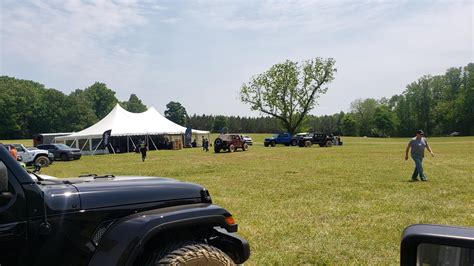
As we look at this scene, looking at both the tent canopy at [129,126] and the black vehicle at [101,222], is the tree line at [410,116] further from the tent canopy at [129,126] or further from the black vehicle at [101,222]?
the black vehicle at [101,222]

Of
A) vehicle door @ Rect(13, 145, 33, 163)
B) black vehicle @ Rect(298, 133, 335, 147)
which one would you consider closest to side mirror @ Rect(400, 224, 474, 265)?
vehicle door @ Rect(13, 145, 33, 163)

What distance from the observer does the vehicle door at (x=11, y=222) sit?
239 cm

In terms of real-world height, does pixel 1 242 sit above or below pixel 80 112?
below

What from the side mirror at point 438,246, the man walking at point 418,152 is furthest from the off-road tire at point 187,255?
the man walking at point 418,152

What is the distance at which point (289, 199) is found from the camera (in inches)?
416

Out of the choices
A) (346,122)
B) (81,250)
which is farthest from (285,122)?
(81,250)

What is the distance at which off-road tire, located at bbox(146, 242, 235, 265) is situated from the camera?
2.87 m

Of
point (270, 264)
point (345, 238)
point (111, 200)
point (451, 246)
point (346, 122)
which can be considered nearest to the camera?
point (451, 246)

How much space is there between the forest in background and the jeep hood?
261 ft

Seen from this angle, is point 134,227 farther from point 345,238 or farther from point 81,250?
point 345,238

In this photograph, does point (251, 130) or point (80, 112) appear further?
point (251, 130)

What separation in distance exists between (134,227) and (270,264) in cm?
315

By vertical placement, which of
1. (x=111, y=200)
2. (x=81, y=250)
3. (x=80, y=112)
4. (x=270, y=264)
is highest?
(x=80, y=112)

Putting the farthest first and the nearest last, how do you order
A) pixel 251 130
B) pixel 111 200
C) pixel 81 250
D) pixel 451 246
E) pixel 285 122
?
pixel 251 130 < pixel 285 122 < pixel 111 200 < pixel 81 250 < pixel 451 246
